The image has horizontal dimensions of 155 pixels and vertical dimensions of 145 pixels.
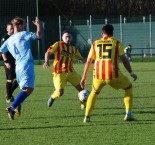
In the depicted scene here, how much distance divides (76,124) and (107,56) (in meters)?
1.25

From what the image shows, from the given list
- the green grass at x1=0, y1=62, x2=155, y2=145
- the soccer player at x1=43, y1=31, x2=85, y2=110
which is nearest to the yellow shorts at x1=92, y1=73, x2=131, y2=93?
the green grass at x1=0, y1=62, x2=155, y2=145

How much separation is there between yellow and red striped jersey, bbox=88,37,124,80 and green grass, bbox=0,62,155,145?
2.76 feet

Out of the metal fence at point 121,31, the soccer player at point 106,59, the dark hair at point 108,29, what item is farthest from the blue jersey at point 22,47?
the metal fence at point 121,31

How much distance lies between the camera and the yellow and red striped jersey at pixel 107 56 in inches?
390

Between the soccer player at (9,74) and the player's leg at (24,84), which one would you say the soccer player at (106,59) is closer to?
the player's leg at (24,84)

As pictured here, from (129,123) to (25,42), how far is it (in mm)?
2272

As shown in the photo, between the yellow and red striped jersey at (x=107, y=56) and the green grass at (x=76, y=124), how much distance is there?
84 cm

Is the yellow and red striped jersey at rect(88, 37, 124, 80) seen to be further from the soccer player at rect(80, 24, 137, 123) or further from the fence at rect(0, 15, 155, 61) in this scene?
the fence at rect(0, 15, 155, 61)

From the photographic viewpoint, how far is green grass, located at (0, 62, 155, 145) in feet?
27.4

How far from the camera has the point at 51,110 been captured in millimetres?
12125

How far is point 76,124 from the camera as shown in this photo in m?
9.91

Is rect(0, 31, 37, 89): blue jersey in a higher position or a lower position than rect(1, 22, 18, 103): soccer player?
higher

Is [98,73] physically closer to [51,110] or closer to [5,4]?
[51,110]

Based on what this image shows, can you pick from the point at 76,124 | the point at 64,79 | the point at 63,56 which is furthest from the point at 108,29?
the point at 64,79
